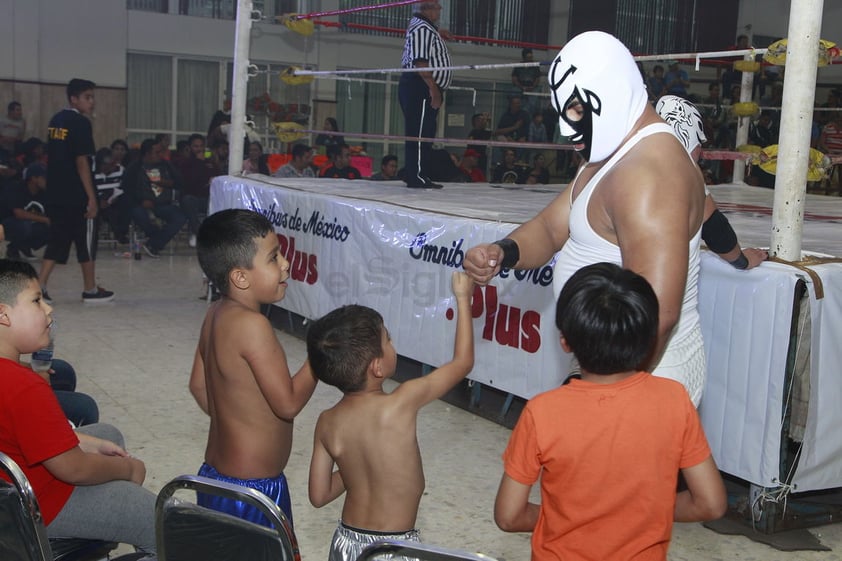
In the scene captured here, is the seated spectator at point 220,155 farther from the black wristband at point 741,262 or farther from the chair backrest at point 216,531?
the chair backrest at point 216,531

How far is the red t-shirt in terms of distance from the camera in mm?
1646

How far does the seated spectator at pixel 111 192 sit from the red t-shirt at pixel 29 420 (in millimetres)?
6047

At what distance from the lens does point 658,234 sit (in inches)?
62.6

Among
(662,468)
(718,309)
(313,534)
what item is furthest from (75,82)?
(662,468)

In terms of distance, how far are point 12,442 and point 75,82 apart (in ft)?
12.8

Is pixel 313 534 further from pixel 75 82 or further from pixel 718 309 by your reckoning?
pixel 75 82

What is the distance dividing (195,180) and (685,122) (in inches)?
237

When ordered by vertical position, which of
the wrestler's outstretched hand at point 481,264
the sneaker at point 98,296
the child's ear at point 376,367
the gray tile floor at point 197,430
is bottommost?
the gray tile floor at point 197,430

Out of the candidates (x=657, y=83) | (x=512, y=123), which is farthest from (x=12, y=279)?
(x=512, y=123)

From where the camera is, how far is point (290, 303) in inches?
188

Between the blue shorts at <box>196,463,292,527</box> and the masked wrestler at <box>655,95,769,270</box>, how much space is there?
41.4 inches

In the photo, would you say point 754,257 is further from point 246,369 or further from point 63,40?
point 63,40

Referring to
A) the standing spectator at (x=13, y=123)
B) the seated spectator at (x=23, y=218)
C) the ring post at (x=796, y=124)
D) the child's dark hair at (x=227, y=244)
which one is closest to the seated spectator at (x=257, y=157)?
the seated spectator at (x=23, y=218)

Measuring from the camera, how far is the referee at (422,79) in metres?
4.75
